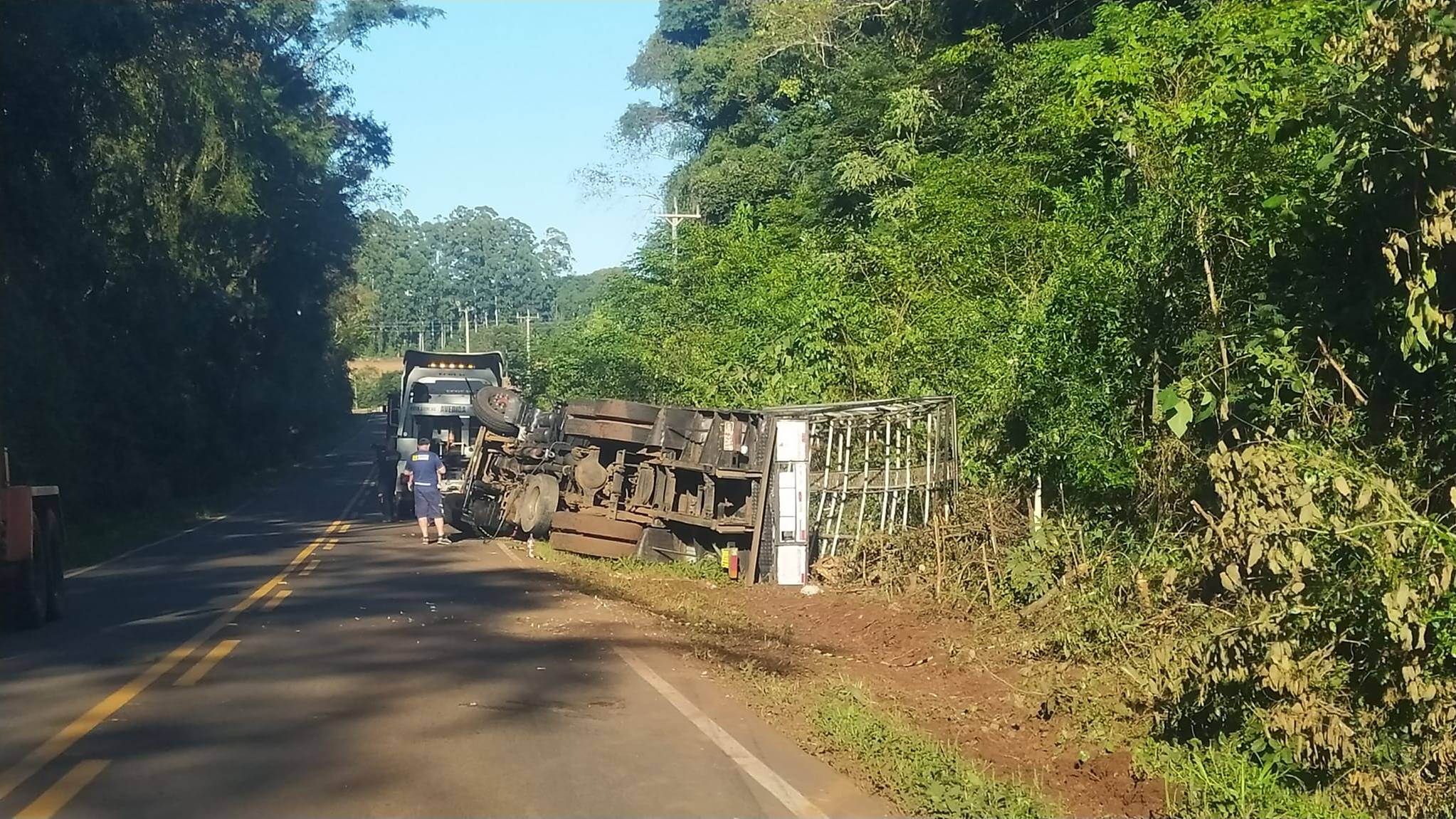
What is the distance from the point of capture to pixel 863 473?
54.1 ft

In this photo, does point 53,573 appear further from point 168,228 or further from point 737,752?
point 168,228

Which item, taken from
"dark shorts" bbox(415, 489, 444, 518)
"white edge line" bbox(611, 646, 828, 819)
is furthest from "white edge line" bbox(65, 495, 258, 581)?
"white edge line" bbox(611, 646, 828, 819)

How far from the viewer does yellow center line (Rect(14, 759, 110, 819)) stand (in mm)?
7039

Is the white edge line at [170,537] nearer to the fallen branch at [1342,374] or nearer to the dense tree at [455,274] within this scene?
the fallen branch at [1342,374]

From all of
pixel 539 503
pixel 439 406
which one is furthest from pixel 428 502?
pixel 439 406

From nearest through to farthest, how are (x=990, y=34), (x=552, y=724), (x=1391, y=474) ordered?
(x=1391, y=474), (x=552, y=724), (x=990, y=34)

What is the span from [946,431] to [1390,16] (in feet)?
30.8

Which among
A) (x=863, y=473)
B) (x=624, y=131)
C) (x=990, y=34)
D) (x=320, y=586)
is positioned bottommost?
(x=320, y=586)

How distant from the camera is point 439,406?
30031 mm

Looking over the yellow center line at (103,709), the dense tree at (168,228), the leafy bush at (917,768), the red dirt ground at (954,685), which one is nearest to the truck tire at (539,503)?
the red dirt ground at (954,685)

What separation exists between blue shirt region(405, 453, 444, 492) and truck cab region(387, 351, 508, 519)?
4.69m

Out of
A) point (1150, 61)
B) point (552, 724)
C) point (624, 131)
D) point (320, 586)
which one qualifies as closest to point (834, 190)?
point (1150, 61)

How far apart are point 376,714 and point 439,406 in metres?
20.9

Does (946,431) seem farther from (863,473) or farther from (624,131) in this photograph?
(624,131)
